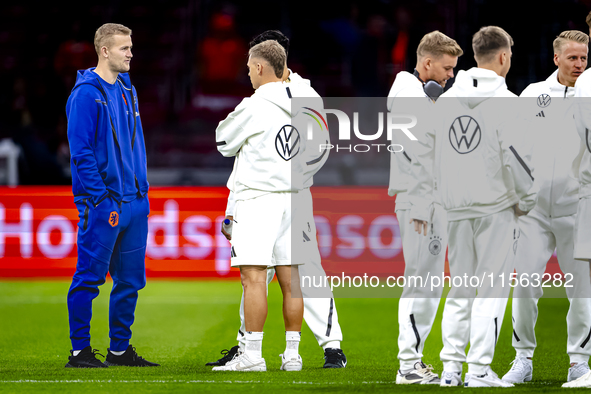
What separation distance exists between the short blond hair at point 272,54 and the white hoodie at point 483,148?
1167 mm

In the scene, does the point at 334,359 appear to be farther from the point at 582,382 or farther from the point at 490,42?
the point at 490,42

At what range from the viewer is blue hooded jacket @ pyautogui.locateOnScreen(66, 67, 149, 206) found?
5.47 m

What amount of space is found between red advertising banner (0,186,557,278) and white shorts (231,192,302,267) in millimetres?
5348

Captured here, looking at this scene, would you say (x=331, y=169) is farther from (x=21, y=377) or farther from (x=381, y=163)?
(x=21, y=377)

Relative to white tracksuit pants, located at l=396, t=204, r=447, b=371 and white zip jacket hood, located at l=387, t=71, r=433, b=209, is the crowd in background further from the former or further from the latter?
white tracksuit pants, located at l=396, t=204, r=447, b=371

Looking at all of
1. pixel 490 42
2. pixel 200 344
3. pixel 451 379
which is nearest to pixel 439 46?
pixel 490 42

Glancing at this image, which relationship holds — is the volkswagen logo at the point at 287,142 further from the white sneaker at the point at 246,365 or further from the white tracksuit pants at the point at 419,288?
the white sneaker at the point at 246,365

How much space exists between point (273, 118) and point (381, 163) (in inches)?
287

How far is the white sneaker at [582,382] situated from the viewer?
4668mm

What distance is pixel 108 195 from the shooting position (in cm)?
555

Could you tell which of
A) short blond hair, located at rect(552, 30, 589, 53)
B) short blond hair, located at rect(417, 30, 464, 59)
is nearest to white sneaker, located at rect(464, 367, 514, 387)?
short blond hair, located at rect(417, 30, 464, 59)

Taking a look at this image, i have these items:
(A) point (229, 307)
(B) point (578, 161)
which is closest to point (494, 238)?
(B) point (578, 161)

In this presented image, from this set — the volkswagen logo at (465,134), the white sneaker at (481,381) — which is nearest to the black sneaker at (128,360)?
the white sneaker at (481,381)

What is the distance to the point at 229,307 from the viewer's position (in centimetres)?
896
